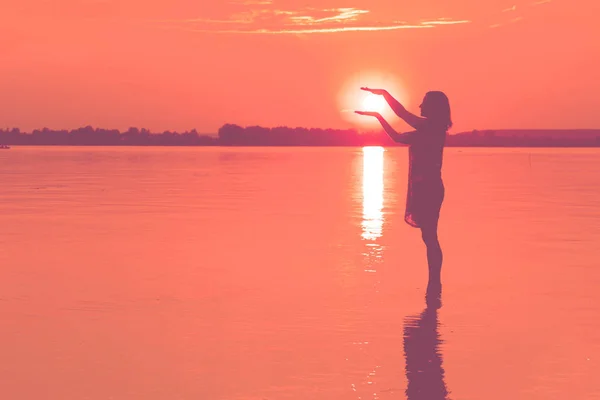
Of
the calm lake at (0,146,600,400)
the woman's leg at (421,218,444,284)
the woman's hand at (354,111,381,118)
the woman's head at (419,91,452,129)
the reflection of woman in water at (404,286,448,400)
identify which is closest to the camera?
the reflection of woman in water at (404,286,448,400)

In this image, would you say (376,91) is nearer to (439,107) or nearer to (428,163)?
(439,107)

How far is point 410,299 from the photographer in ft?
35.2

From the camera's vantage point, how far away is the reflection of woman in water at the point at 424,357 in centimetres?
672

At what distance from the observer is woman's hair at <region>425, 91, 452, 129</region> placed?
10.9 m

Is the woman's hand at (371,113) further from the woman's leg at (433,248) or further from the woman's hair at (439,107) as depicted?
the woman's leg at (433,248)

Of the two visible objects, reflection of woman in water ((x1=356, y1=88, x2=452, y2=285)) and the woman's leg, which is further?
the woman's leg

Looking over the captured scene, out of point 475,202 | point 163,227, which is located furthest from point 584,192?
point 163,227

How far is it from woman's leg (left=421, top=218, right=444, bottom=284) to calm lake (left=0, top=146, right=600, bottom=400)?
264 mm

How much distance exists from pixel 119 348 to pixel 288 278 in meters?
4.32

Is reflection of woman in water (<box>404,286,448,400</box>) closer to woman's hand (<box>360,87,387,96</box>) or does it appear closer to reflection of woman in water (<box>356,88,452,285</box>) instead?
reflection of woman in water (<box>356,88,452,285</box>)

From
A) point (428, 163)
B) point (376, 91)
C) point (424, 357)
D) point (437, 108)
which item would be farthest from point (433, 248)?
point (424, 357)

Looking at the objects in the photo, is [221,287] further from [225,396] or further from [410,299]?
[225,396]

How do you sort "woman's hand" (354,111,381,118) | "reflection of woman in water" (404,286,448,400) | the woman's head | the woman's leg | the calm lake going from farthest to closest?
the woman's leg < the woman's head < "woman's hand" (354,111,381,118) < the calm lake < "reflection of woman in water" (404,286,448,400)

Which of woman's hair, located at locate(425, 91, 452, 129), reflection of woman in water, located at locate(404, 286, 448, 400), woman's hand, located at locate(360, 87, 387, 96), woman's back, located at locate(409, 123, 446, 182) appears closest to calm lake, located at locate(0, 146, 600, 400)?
reflection of woman in water, located at locate(404, 286, 448, 400)
